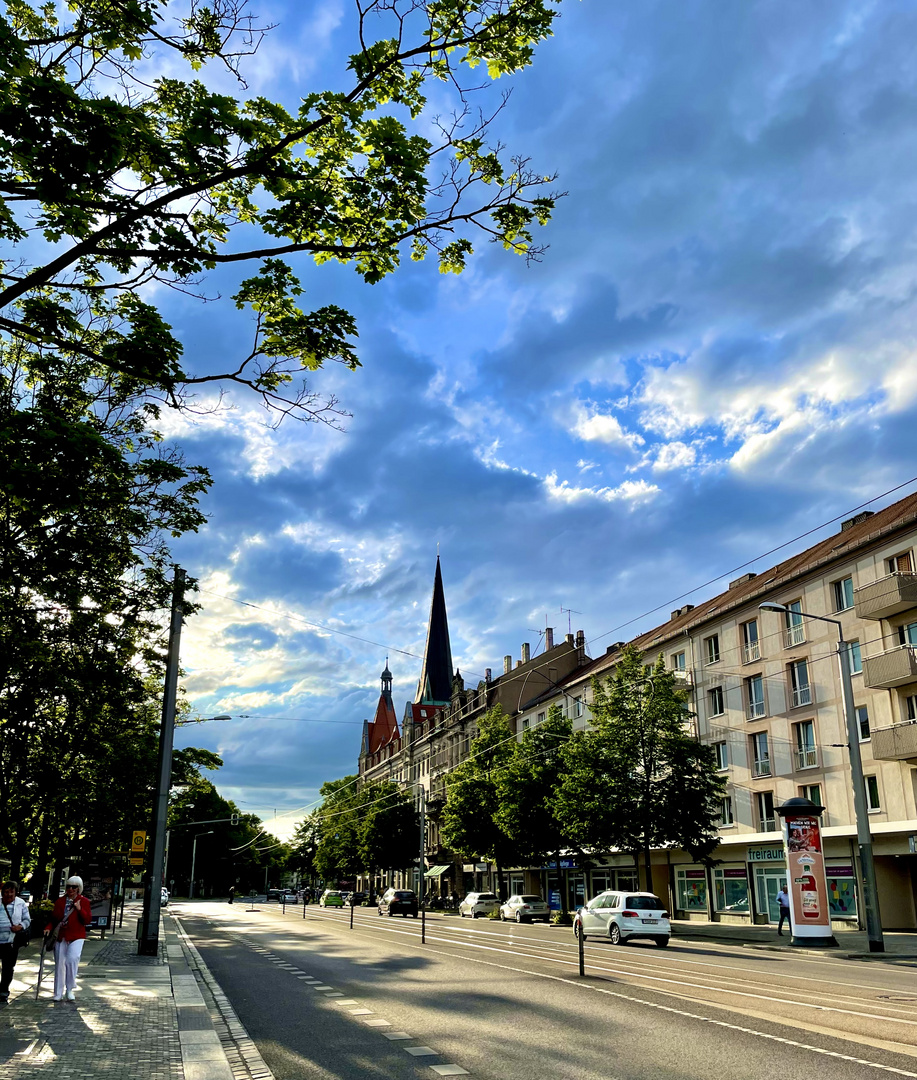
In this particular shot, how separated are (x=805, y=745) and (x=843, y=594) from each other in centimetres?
648

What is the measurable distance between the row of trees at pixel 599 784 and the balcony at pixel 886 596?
28.1ft

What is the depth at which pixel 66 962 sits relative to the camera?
40.4 ft

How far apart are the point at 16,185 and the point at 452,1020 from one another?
10175mm

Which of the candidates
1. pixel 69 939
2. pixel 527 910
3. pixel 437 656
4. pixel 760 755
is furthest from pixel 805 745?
pixel 437 656

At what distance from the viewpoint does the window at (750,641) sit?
4131 centimetres

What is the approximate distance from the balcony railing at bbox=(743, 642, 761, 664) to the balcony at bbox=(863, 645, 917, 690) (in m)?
7.36

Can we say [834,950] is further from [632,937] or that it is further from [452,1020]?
[452,1020]

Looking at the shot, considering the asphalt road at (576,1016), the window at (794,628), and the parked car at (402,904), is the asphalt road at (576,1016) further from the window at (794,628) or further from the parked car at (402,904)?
the parked car at (402,904)

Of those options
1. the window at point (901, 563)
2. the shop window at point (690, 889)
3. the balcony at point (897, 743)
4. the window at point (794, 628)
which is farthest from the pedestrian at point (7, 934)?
the shop window at point (690, 889)

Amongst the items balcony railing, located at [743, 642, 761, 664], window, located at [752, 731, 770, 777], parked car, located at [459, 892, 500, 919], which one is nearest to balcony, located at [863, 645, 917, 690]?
balcony railing, located at [743, 642, 761, 664]

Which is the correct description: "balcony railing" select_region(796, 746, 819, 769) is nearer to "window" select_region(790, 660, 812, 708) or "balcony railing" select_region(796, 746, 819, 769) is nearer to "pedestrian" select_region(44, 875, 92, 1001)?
"window" select_region(790, 660, 812, 708)

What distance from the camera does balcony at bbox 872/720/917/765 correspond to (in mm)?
31172

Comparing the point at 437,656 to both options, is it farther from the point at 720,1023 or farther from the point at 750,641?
the point at 720,1023

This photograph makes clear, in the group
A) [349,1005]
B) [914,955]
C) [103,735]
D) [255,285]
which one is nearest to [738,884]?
[914,955]
